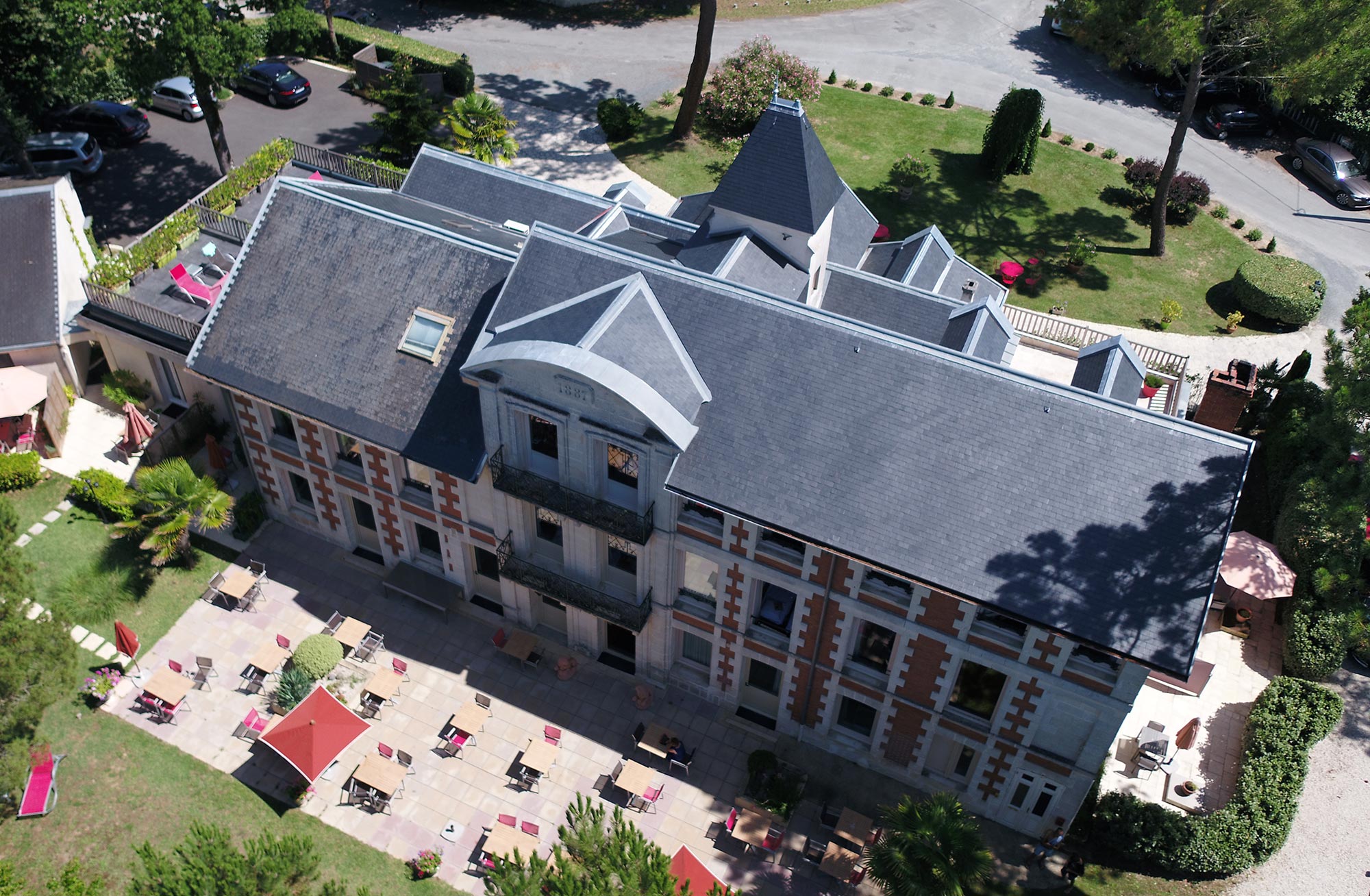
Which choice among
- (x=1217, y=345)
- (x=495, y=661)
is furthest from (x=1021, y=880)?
(x=1217, y=345)

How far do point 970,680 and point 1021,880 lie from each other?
22.8ft

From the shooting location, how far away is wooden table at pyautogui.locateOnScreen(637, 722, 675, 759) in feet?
116

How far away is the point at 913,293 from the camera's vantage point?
40.7 meters

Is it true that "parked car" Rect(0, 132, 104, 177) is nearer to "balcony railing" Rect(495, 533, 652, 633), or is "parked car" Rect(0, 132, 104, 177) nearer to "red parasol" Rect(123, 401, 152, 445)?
"red parasol" Rect(123, 401, 152, 445)

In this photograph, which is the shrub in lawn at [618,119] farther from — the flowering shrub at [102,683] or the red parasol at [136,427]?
the flowering shrub at [102,683]

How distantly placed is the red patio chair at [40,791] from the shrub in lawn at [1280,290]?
58730 millimetres

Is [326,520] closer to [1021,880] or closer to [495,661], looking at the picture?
[495,661]

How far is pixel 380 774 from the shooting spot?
33906 millimetres

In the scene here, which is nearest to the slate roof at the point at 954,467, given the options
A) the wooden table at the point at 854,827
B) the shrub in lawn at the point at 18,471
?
the wooden table at the point at 854,827

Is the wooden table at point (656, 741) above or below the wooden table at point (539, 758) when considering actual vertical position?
above

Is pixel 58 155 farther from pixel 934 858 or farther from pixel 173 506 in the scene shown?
pixel 934 858

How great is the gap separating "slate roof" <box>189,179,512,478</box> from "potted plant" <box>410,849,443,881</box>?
40.2ft

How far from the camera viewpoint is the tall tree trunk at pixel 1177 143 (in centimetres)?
4947

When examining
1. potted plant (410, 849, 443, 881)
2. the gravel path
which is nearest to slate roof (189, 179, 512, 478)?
potted plant (410, 849, 443, 881)
